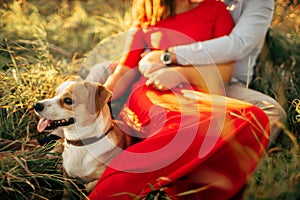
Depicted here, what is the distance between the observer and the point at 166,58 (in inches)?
85.8

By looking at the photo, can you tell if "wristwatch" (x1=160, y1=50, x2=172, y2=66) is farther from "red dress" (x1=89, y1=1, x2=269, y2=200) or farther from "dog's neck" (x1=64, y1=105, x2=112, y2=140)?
"dog's neck" (x1=64, y1=105, x2=112, y2=140)

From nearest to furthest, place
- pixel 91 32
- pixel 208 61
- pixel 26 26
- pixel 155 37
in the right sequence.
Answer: pixel 208 61 → pixel 155 37 → pixel 26 26 → pixel 91 32

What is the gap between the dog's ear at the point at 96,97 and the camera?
1.84 metres

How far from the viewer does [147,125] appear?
6.31 ft

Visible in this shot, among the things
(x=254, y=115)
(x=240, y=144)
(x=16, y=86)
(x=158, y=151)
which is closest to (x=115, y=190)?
(x=158, y=151)

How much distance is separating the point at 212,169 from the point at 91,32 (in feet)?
7.95

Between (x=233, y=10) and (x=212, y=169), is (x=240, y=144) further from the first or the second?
(x=233, y=10)

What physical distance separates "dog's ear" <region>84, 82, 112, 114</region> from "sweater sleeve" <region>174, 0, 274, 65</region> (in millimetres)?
Result: 490

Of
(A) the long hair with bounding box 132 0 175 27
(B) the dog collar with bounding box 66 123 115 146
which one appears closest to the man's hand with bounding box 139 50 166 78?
(A) the long hair with bounding box 132 0 175 27

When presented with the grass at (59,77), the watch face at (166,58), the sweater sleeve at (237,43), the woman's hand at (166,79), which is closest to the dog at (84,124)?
the grass at (59,77)

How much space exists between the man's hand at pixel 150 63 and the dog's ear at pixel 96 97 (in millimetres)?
355

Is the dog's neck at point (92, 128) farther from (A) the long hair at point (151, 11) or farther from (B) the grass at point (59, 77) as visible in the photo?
(A) the long hair at point (151, 11)

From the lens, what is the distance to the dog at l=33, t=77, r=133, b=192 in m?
1.83

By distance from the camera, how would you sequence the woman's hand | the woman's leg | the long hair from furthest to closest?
the long hair
the woman's hand
the woman's leg
